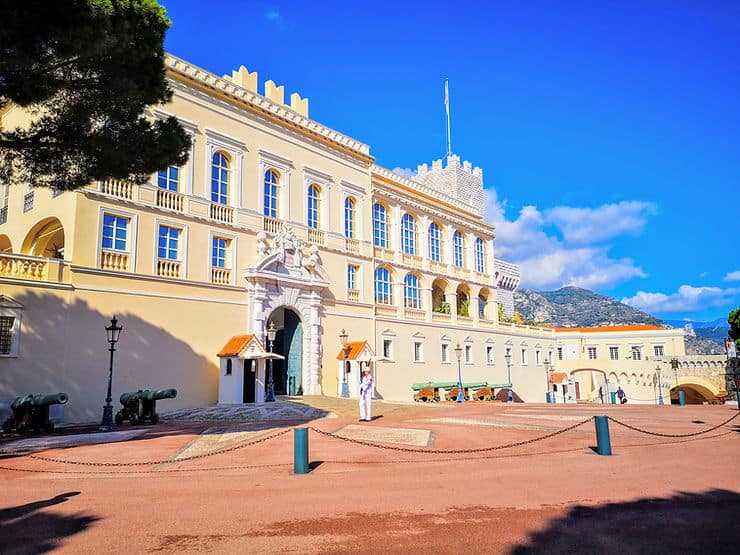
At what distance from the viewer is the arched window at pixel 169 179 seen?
2175 centimetres

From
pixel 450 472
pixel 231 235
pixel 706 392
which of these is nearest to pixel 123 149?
Answer: pixel 450 472

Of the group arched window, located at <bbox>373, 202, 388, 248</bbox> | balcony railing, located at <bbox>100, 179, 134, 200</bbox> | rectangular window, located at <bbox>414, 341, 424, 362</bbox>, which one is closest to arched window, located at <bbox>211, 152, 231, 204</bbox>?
balcony railing, located at <bbox>100, 179, 134, 200</bbox>

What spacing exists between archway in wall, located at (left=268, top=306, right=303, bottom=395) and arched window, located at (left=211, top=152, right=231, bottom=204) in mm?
5513

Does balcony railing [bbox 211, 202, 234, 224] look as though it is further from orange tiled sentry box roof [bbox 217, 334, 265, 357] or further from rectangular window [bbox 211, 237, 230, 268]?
orange tiled sentry box roof [bbox 217, 334, 265, 357]

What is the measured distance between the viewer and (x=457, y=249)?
38.0 meters

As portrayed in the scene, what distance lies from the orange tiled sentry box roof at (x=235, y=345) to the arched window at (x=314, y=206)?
745 cm

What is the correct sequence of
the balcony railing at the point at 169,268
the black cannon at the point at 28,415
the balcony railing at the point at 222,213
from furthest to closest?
the balcony railing at the point at 222,213 → the balcony railing at the point at 169,268 → the black cannon at the point at 28,415

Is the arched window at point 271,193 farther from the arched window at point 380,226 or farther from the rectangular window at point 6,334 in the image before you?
the rectangular window at point 6,334

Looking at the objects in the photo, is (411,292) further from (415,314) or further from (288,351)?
(288,351)

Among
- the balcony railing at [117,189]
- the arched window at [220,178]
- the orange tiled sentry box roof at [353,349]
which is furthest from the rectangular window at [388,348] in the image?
the balcony railing at [117,189]

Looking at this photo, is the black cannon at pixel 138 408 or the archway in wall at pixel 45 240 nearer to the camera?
the black cannon at pixel 138 408

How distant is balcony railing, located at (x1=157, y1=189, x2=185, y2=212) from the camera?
70.6 feet

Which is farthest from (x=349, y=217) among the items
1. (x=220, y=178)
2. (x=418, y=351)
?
(x=418, y=351)

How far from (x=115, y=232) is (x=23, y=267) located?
11.0 ft
